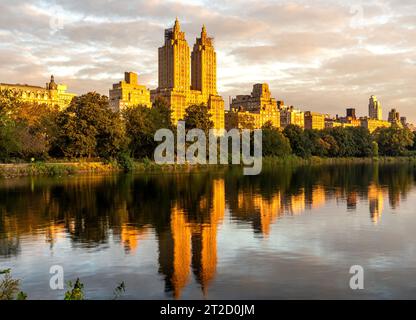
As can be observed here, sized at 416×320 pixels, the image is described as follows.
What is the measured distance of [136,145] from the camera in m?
88.6

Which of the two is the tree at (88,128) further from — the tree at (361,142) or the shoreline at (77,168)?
the tree at (361,142)

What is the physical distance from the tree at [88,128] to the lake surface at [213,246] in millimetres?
39989

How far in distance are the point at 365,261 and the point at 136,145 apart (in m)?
74.6

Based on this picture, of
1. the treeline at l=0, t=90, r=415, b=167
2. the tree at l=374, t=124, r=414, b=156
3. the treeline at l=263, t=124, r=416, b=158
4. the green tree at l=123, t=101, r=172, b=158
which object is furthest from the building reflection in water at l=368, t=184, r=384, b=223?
the tree at l=374, t=124, r=414, b=156

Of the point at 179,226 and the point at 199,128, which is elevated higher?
the point at 199,128

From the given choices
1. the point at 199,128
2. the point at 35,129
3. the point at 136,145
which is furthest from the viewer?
the point at 199,128

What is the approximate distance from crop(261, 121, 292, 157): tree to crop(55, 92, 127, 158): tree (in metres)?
50.4

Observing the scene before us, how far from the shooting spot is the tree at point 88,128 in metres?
73.3

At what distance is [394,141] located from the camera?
175000 millimetres

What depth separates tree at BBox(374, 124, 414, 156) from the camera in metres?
176

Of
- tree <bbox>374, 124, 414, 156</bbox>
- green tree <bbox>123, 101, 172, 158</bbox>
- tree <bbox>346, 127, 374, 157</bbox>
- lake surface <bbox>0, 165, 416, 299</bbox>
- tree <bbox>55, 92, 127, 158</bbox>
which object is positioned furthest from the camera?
tree <bbox>374, 124, 414, 156</bbox>

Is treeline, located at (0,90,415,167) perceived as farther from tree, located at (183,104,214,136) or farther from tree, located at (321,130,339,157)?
tree, located at (321,130,339,157)

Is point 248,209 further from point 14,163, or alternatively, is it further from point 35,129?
point 35,129
